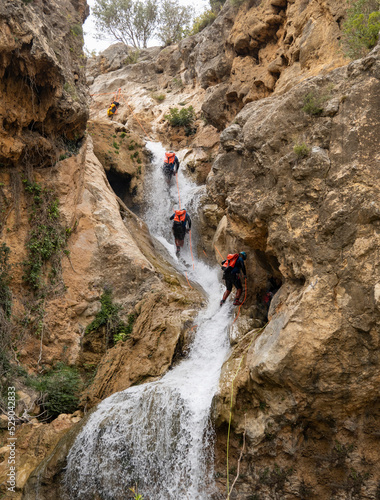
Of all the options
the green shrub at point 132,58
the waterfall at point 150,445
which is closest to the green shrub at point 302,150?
the waterfall at point 150,445

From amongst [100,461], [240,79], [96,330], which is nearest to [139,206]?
[240,79]

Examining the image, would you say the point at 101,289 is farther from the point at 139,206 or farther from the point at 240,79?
the point at 240,79

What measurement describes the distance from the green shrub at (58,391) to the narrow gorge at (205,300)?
1.7 inches

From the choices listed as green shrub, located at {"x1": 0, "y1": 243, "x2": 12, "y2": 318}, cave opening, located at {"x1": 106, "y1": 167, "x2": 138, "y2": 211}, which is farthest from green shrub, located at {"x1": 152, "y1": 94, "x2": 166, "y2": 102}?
green shrub, located at {"x1": 0, "y1": 243, "x2": 12, "y2": 318}

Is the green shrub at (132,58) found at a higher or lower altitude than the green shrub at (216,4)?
higher

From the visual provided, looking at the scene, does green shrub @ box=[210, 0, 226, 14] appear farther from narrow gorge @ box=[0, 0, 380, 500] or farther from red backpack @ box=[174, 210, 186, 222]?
red backpack @ box=[174, 210, 186, 222]

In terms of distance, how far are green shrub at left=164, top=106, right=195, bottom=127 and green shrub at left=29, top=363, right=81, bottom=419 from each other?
647 inches

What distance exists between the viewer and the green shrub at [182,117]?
21.3 m

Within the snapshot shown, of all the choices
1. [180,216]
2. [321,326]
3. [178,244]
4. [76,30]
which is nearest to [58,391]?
[321,326]

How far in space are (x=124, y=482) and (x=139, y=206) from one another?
12.6 m

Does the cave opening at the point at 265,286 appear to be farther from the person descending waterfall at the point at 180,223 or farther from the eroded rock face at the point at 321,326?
the person descending waterfall at the point at 180,223

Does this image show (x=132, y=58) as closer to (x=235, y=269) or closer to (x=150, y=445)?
(x=235, y=269)

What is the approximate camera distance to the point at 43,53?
8.62 metres

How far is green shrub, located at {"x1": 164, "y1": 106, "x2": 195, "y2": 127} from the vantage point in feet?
70.0
